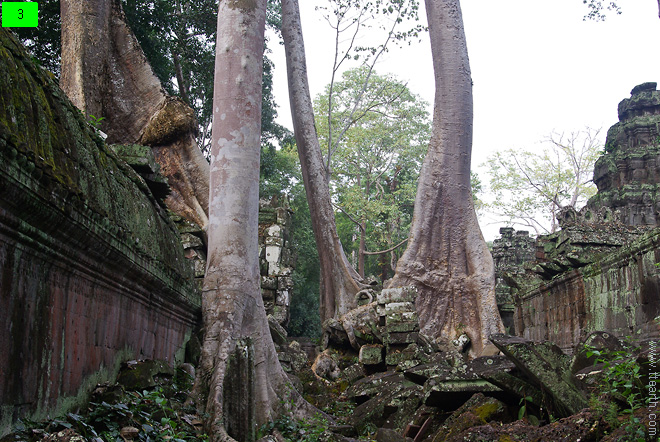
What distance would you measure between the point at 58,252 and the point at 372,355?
5.21 m

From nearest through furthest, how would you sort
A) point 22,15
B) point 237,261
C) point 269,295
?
point 237,261 → point 22,15 → point 269,295

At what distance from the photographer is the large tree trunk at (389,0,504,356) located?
29.8 feet

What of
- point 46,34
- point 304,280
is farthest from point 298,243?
point 46,34

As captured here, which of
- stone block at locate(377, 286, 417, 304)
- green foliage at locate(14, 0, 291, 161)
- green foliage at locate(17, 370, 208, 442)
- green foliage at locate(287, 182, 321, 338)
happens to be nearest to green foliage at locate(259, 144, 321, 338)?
green foliage at locate(287, 182, 321, 338)

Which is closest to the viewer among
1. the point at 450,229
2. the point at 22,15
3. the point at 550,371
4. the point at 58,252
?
the point at 58,252

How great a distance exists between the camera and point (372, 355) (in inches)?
284

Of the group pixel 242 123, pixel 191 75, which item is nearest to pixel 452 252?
pixel 242 123

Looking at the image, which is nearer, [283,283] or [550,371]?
[550,371]

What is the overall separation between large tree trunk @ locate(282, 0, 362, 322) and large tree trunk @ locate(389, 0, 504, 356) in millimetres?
1601

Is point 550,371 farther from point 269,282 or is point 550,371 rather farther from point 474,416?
point 269,282

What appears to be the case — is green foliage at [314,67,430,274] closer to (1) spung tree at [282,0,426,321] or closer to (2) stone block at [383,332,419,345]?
(1) spung tree at [282,0,426,321]

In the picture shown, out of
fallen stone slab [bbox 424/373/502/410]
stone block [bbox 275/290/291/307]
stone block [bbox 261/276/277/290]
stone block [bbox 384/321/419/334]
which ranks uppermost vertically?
stone block [bbox 261/276/277/290]

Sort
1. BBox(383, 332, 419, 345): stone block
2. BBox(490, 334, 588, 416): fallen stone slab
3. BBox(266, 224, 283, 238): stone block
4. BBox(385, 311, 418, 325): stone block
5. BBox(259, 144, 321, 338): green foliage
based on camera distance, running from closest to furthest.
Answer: BBox(490, 334, 588, 416): fallen stone slab, BBox(383, 332, 419, 345): stone block, BBox(385, 311, 418, 325): stone block, BBox(266, 224, 283, 238): stone block, BBox(259, 144, 321, 338): green foliage

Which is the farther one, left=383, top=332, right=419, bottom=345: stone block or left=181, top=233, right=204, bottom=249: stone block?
left=181, top=233, right=204, bottom=249: stone block
